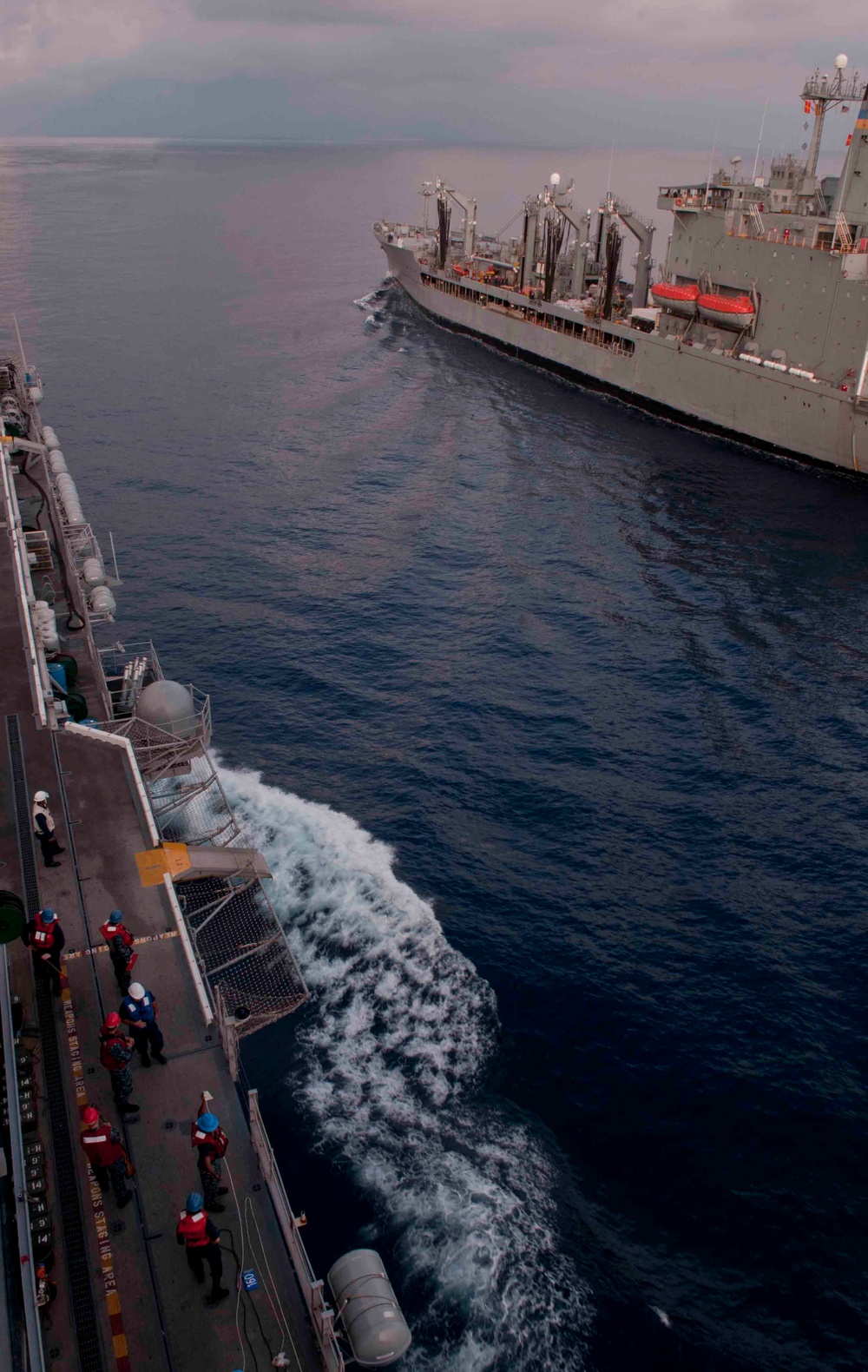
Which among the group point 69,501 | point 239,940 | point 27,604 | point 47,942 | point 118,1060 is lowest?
point 239,940

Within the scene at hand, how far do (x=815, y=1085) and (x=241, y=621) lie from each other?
3235 centimetres

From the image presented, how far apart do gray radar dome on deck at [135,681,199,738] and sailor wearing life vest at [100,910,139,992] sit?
9.19 meters

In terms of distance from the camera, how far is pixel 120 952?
19.8m

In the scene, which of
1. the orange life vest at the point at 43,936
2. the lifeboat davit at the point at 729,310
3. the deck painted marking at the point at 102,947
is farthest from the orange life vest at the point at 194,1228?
the lifeboat davit at the point at 729,310

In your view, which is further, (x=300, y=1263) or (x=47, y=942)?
(x=47, y=942)

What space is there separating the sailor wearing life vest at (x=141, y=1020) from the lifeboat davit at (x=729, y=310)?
73.5m

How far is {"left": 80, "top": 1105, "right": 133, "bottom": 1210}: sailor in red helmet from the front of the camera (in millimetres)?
15523

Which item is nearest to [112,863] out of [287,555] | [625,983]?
[625,983]

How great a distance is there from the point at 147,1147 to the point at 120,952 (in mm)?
4261

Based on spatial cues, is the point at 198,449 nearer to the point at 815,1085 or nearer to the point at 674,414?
the point at 674,414

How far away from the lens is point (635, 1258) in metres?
19.0

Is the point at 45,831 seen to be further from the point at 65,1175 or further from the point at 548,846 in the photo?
the point at 548,846

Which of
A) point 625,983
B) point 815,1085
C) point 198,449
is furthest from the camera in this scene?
point 198,449

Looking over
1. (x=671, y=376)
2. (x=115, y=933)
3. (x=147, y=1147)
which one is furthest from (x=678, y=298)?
(x=147, y=1147)
